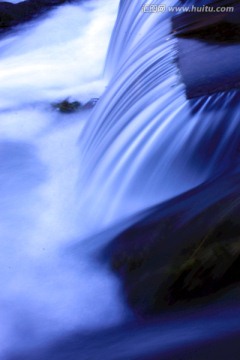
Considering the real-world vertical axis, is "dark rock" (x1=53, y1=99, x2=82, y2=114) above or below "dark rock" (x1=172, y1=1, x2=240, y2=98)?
above

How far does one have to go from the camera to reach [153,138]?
2969mm

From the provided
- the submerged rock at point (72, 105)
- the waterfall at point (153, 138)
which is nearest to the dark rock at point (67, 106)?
the submerged rock at point (72, 105)

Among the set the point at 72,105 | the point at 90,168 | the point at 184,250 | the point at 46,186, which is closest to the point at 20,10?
the point at 72,105

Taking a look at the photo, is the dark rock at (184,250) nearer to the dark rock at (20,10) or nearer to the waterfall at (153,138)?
the waterfall at (153,138)

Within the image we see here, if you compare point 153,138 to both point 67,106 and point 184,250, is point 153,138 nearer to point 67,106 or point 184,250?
point 184,250

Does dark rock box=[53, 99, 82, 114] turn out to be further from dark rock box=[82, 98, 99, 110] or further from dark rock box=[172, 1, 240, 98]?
dark rock box=[172, 1, 240, 98]

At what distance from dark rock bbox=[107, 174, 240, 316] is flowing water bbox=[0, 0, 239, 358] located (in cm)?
15

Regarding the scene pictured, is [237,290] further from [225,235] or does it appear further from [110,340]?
[110,340]

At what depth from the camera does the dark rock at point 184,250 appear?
2.10m

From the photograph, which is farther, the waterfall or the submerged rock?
the submerged rock

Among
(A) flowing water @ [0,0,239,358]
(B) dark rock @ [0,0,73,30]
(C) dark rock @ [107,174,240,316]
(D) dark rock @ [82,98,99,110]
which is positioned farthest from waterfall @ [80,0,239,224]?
(B) dark rock @ [0,0,73,30]

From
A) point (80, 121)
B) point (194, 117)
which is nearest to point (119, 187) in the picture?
point (194, 117)

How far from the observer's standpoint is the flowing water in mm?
2629

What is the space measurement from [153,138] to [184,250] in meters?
0.87
